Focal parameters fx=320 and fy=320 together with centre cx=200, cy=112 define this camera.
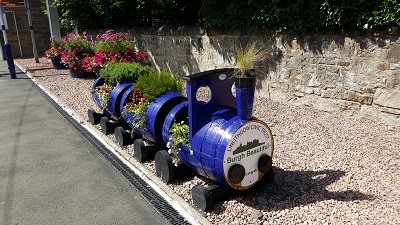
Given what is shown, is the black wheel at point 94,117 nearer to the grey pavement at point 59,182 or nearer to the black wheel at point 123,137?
the grey pavement at point 59,182

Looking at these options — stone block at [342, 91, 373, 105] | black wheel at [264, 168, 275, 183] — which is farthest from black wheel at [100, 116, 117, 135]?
stone block at [342, 91, 373, 105]

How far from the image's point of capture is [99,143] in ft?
17.6

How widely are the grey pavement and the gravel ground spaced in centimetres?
55

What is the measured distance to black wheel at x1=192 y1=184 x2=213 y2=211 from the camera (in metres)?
3.23

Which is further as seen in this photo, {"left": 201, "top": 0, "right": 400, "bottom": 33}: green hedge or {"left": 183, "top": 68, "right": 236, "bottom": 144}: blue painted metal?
{"left": 201, "top": 0, "right": 400, "bottom": 33}: green hedge

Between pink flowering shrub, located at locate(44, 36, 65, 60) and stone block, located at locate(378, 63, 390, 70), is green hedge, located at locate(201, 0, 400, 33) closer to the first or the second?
stone block, located at locate(378, 63, 390, 70)

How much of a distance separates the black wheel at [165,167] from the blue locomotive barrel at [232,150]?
0.39m

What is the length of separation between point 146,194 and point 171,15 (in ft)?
28.0

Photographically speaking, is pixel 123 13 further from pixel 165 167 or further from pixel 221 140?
pixel 221 140

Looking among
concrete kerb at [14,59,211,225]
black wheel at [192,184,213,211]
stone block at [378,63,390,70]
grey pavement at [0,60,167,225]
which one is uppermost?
stone block at [378,63,390,70]

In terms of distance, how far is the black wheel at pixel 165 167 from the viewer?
12.4ft

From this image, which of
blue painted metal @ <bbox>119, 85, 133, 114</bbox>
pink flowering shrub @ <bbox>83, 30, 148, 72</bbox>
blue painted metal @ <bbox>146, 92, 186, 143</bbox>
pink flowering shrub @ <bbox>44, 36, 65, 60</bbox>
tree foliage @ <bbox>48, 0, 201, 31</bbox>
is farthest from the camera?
pink flowering shrub @ <bbox>44, 36, 65, 60</bbox>

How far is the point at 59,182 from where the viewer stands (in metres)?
4.10

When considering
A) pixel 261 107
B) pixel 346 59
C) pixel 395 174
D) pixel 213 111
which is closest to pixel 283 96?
pixel 261 107
